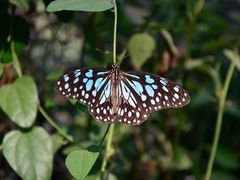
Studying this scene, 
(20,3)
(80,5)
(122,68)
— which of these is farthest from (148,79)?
(122,68)

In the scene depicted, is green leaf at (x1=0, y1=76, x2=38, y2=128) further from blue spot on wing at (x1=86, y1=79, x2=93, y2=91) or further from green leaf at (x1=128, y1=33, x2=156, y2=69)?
green leaf at (x1=128, y1=33, x2=156, y2=69)

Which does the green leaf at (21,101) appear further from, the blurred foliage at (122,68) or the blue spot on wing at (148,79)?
the blue spot on wing at (148,79)

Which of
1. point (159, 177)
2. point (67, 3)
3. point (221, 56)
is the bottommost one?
point (159, 177)

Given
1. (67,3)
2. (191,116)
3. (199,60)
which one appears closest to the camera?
(67,3)

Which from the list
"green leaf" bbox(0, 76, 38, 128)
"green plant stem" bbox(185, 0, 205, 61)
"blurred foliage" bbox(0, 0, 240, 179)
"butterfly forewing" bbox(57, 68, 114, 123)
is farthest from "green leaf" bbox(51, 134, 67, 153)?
"green plant stem" bbox(185, 0, 205, 61)

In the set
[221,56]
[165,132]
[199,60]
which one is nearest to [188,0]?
[199,60]

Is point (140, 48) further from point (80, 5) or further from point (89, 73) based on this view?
point (80, 5)

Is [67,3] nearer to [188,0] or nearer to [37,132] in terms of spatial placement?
[37,132]

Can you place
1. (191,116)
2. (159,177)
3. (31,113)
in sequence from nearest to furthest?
(31,113) < (159,177) < (191,116)
